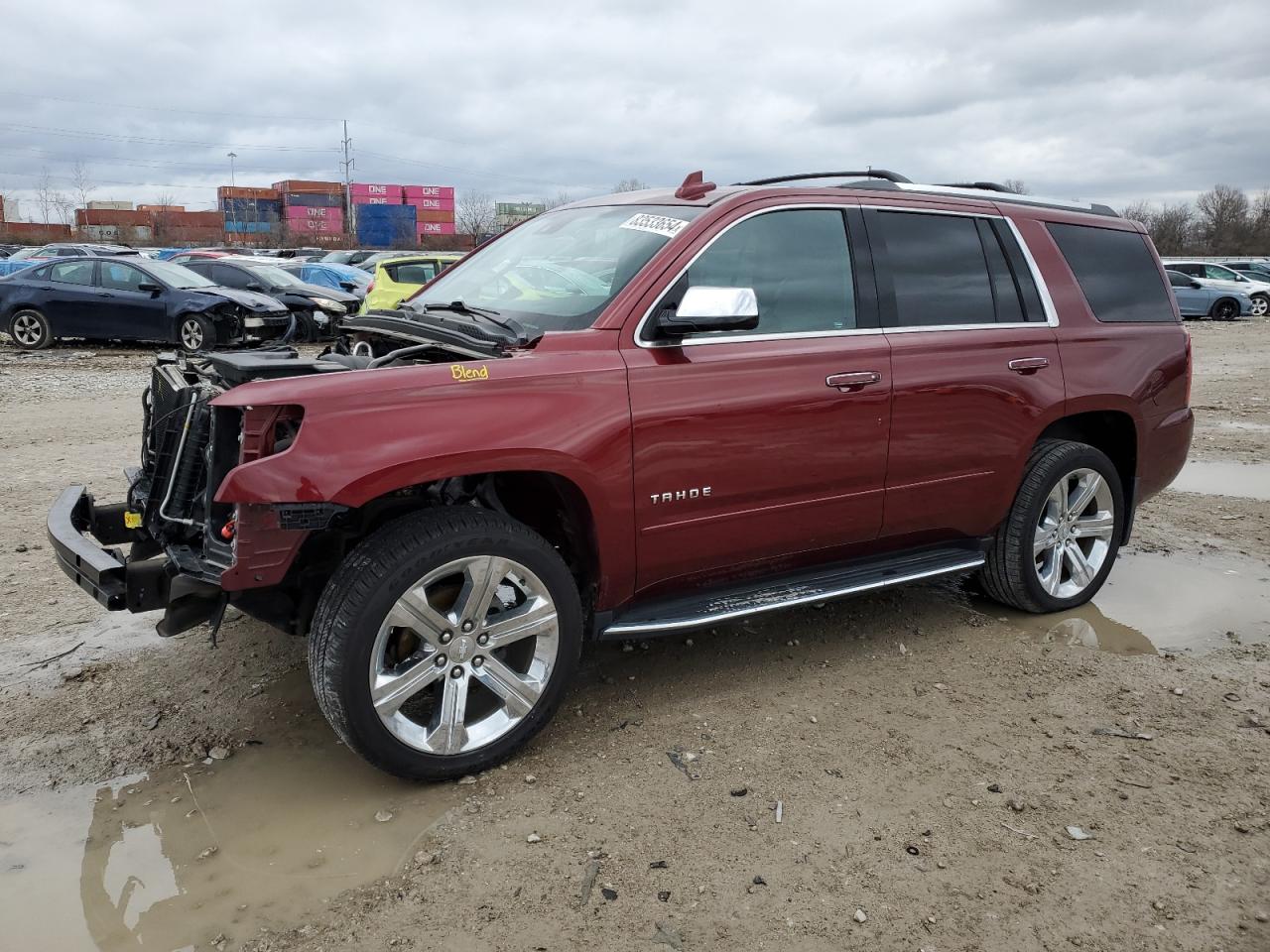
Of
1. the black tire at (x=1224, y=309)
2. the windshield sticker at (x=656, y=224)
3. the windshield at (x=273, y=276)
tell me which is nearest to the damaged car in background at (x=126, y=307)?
the windshield at (x=273, y=276)

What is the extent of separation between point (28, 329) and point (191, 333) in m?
2.67

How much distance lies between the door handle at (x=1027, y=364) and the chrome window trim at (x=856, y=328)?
16 centimetres

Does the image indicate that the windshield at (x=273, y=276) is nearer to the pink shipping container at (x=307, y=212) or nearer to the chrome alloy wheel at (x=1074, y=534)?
the chrome alloy wheel at (x=1074, y=534)

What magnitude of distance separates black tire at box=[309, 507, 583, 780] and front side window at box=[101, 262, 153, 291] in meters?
13.4

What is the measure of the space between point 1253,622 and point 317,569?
4360 mm

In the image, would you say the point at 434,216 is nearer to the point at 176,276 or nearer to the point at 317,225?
the point at 317,225

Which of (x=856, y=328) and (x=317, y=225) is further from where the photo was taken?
(x=317, y=225)

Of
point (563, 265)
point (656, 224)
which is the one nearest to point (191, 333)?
point (563, 265)

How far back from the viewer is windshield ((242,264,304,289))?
17.4 meters

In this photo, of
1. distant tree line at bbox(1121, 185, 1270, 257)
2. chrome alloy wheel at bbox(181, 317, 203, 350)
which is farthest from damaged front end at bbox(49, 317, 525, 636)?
distant tree line at bbox(1121, 185, 1270, 257)

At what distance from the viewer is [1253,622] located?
15.9 ft

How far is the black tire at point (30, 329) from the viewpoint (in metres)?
14.7

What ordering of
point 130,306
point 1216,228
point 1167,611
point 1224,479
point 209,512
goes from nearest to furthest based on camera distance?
1. point 209,512
2. point 1167,611
3. point 1224,479
4. point 130,306
5. point 1216,228

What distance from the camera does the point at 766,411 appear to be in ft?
12.1
